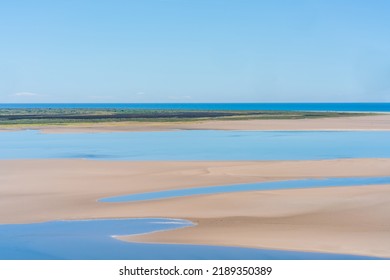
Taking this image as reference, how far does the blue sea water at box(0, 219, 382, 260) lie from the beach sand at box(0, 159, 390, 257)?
1.35 ft

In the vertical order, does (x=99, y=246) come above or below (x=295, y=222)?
below

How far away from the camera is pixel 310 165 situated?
877 inches

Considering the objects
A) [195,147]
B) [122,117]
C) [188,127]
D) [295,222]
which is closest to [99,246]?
[295,222]

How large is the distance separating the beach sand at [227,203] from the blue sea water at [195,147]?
9.10 ft

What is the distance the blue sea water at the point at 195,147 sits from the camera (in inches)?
1030

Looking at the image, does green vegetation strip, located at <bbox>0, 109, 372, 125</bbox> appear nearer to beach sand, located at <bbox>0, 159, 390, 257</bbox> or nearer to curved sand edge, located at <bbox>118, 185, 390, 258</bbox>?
beach sand, located at <bbox>0, 159, 390, 257</bbox>

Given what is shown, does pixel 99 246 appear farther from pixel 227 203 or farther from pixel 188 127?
pixel 188 127

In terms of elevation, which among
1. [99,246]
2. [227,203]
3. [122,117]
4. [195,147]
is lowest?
[99,246]

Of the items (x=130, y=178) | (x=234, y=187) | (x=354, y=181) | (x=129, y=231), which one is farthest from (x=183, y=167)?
(x=129, y=231)

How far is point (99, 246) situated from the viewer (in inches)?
441

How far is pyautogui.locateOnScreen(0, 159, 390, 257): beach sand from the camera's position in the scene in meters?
11.6

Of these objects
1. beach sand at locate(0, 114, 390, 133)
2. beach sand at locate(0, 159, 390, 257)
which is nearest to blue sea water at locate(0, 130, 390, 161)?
beach sand at locate(0, 159, 390, 257)

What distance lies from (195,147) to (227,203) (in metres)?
15.9

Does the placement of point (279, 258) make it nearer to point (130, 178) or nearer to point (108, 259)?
point (108, 259)
